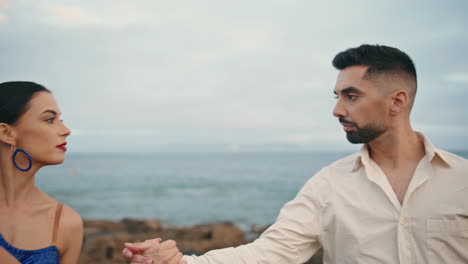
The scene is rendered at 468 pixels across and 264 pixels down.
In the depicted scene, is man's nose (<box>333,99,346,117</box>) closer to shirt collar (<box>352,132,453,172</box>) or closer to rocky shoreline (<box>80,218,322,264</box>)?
shirt collar (<box>352,132,453,172</box>)

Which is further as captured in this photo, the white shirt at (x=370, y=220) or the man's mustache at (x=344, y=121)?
the man's mustache at (x=344, y=121)

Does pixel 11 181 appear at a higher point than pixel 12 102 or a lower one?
lower

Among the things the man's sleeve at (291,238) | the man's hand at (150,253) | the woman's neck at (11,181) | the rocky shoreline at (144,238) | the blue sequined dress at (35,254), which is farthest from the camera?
the rocky shoreline at (144,238)

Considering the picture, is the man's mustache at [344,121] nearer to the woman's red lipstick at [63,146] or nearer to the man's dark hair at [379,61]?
the man's dark hair at [379,61]

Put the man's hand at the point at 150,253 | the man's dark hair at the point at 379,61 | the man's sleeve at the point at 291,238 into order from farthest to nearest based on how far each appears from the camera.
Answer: the man's dark hair at the point at 379,61
the man's sleeve at the point at 291,238
the man's hand at the point at 150,253

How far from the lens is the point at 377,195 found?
2855 mm

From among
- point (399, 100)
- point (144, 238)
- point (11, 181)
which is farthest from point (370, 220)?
point (144, 238)

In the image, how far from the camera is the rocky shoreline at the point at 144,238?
912 centimetres

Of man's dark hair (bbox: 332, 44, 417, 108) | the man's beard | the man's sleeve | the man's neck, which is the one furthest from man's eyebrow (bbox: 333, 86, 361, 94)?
the man's sleeve

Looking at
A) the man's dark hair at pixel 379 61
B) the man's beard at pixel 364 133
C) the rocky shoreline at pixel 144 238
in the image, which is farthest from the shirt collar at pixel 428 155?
the rocky shoreline at pixel 144 238

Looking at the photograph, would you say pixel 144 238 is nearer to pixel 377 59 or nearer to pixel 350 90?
pixel 350 90

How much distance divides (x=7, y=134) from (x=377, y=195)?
8.52 ft

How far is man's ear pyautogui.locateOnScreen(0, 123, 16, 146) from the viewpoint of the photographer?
2480 mm

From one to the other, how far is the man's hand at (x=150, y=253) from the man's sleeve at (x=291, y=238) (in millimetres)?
295
